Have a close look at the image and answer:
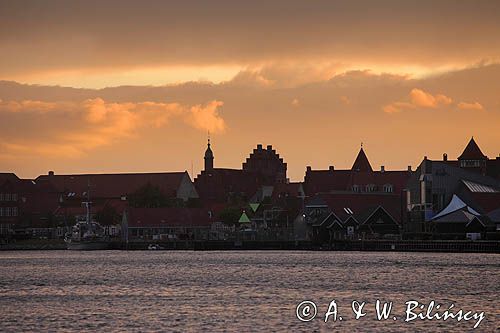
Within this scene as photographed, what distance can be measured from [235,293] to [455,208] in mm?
92762

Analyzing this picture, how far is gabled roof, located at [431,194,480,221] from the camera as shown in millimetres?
179500

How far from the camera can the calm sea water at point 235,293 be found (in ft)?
234

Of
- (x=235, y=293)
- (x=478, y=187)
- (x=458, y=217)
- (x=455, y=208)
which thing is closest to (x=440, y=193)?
(x=478, y=187)

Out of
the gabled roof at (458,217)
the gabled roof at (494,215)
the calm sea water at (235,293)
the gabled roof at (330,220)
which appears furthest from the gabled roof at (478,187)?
the calm sea water at (235,293)

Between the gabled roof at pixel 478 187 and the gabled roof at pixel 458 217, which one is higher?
the gabled roof at pixel 478 187

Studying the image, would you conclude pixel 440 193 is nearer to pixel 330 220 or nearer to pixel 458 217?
pixel 458 217

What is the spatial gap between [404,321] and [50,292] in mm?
33829

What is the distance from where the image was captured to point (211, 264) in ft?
475

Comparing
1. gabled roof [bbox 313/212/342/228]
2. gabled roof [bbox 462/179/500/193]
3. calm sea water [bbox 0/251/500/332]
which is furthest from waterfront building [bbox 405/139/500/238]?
calm sea water [bbox 0/251/500/332]

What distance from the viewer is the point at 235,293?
92.6m

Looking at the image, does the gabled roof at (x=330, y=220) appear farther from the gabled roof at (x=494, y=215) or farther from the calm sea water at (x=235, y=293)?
the calm sea water at (x=235, y=293)

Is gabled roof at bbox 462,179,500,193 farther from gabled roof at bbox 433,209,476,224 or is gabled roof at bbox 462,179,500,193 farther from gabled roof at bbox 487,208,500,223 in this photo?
gabled roof at bbox 433,209,476,224

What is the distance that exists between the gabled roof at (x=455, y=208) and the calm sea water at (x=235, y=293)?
Answer: 110ft

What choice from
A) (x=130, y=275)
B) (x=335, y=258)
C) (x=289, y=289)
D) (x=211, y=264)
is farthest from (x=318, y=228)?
(x=289, y=289)
